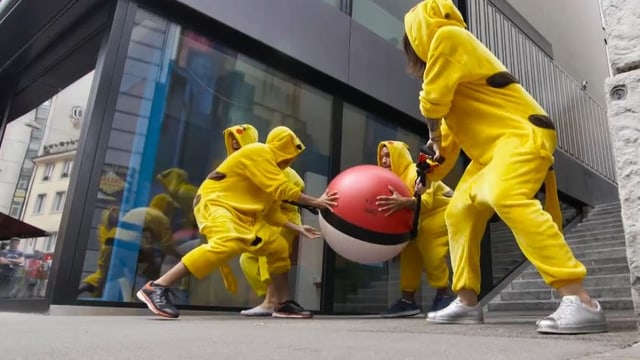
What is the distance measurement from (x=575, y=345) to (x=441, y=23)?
1.52m

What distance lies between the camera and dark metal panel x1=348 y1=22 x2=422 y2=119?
5336mm

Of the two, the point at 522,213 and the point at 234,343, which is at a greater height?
the point at 522,213

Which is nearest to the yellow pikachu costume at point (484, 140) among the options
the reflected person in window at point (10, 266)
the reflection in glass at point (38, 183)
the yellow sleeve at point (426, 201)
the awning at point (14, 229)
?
the yellow sleeve at point (426, 201)

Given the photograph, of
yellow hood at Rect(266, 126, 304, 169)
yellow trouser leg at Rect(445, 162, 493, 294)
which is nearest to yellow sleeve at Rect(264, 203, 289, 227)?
yellow hood at Rect(266, 126, 304, 169)

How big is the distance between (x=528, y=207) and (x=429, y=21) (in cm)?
97

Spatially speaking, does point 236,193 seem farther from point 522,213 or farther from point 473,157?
point 522,213

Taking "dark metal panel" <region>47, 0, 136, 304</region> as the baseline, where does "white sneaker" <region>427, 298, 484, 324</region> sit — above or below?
below

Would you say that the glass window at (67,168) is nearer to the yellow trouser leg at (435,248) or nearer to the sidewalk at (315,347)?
the sidewalk at (315,347)

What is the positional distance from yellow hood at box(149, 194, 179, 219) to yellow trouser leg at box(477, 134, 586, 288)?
238cm

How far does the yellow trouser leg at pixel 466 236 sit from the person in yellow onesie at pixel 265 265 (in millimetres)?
1334

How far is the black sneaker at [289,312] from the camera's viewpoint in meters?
3.26

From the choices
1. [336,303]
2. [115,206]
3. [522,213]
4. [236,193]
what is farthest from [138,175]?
[522,213]

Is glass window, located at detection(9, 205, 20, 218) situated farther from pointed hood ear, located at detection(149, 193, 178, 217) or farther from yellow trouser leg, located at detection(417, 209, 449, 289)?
yellow trouser leg, located at detection(417, 209, 449, 289)

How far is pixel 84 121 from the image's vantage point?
3.41m
